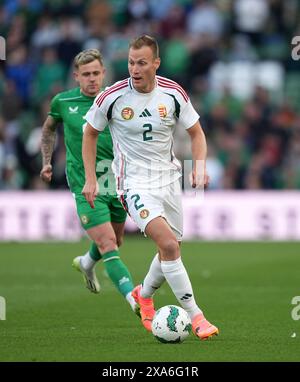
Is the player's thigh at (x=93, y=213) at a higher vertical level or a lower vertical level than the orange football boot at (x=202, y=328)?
higher

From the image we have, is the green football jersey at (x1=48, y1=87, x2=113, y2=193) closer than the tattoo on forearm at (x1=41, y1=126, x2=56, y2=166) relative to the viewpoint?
Yes

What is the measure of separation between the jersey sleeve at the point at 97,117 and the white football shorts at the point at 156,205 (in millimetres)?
600

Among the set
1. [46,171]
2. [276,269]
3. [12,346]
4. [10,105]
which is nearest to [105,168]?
[46,171]

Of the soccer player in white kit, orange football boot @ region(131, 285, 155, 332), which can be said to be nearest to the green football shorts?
orange football boot @ region(131, 285, 155, 332)

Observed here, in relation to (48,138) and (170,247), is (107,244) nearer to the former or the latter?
(48,138)

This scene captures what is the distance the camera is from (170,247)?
9094 mm

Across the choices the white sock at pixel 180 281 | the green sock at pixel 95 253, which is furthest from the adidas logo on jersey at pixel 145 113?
the green sock at pixel 95 253

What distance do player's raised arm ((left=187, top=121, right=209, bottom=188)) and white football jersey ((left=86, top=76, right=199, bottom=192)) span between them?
3.1 inches

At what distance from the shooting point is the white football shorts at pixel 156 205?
9.26m

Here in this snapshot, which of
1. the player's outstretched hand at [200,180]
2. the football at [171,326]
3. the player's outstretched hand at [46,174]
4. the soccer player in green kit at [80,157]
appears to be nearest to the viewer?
the football at [171,326]

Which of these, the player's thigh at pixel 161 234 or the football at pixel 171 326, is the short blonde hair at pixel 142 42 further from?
the football at pixel 171 326

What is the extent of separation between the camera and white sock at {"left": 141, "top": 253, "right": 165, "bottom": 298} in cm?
970

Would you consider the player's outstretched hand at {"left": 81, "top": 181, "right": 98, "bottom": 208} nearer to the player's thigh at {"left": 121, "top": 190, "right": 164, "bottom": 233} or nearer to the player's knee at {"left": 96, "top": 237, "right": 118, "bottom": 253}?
the player's thigh at {"left": 121, "top": 190, "right": 164, "bottom": 233}
